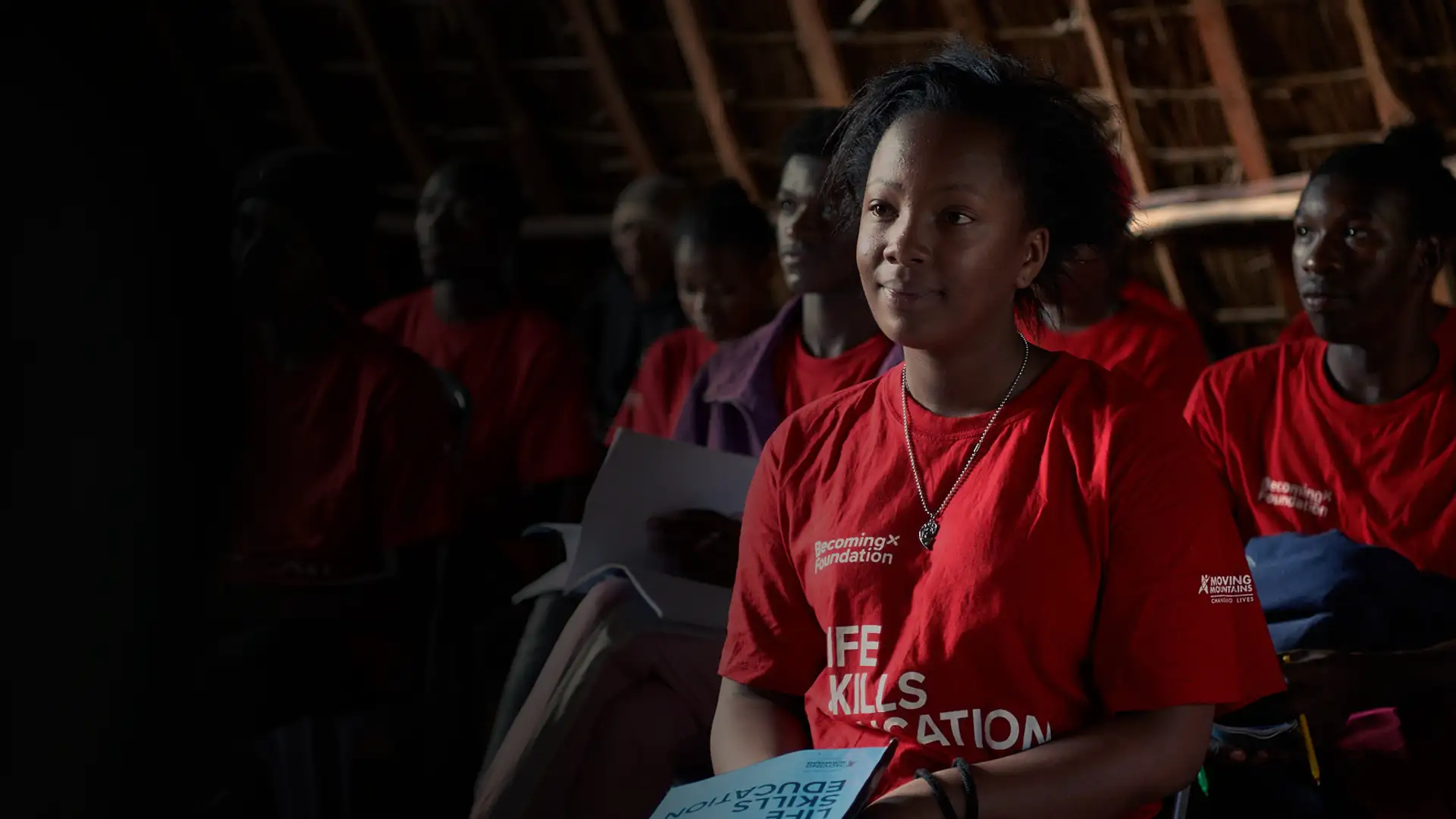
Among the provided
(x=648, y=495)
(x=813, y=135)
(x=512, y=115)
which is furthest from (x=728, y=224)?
(x=512, y=115)

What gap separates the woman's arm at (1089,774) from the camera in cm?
127

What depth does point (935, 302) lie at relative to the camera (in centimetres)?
146

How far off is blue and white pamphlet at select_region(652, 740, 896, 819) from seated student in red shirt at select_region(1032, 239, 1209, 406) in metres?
1.54

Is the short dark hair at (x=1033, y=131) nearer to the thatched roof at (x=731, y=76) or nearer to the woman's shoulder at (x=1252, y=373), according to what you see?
the woman's shoulder at (x=1252, y=373)

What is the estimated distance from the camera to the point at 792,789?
1283 mm

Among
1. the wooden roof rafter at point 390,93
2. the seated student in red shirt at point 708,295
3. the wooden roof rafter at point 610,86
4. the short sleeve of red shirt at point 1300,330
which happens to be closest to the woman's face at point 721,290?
the seated student in red shirt at point 708,295

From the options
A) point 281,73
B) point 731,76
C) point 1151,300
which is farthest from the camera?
point 281,73

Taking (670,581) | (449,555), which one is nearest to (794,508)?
(670,581)

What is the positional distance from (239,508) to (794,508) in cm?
90

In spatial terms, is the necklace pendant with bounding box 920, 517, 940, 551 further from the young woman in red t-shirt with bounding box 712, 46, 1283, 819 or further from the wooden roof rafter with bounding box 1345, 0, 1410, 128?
the wooden roof rafter with bounding box 1345, 0, 1410, 128

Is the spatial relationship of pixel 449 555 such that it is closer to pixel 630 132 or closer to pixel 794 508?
pixel 794 508

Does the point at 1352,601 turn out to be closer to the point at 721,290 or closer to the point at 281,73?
the point at 721,290

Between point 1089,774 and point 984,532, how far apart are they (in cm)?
24

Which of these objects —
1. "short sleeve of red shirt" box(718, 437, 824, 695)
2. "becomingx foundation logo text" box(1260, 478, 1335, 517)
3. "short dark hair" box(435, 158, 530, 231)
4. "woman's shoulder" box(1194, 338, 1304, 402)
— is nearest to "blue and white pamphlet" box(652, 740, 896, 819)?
"short sleeve of red shirt" box(718, 437, 824, 695)
